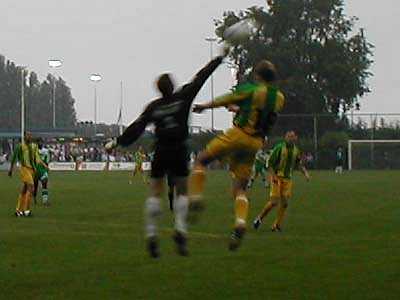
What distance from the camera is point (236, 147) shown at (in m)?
14.0

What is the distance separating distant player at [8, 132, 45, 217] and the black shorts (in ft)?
63.0

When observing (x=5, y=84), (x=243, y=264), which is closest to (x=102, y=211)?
(x=243, y=264)

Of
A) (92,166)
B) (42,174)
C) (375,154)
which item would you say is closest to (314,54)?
(375,154)

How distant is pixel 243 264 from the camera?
67.7 feet

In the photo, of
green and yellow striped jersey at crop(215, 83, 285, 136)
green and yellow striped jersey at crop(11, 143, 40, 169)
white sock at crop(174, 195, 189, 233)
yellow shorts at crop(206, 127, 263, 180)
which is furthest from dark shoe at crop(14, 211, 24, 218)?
green and yellow striped jersey at crop(215, 83, 285, 136)

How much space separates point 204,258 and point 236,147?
7.92 meters

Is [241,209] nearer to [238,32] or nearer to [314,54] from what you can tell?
[238,32]

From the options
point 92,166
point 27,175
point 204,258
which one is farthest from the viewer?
point 92,166

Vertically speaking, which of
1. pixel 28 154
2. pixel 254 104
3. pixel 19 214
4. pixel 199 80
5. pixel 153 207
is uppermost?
pixel 199 80

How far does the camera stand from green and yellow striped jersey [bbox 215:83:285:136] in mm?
13727

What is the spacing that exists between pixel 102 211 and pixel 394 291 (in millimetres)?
20737

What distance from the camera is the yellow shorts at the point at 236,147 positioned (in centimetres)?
1396

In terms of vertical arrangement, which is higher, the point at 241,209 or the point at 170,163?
the point at 170,163

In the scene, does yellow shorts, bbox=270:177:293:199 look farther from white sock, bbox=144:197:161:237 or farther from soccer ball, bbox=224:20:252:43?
soccer ball, bbox=224:20:252:43
